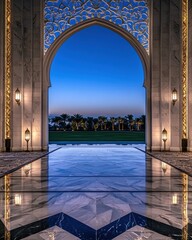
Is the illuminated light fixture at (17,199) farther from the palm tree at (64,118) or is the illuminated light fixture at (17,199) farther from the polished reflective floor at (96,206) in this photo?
the palm tree at (64,118)

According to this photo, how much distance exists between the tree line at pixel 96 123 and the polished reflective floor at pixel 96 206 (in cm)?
2255

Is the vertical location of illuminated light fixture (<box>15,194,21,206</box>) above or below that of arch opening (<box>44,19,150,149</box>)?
below

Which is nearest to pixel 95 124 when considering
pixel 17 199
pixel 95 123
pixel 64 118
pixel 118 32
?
pixel 95 123

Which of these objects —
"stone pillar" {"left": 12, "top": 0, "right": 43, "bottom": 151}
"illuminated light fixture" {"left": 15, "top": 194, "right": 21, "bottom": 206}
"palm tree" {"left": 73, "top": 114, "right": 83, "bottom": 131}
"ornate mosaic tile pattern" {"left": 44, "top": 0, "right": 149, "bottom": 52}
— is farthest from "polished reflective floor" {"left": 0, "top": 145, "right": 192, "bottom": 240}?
"palm tree" {"left": 73, "top": 114, "right": 83, "bottom": 131}

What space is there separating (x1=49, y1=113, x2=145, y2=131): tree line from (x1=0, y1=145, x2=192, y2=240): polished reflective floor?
888 inches

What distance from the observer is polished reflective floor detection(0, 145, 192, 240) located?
2.10 metres

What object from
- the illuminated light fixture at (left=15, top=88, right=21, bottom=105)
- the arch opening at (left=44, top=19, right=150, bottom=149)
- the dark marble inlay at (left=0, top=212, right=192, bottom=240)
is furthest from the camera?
the arch opening at (left=44, top=19, right=150, bottom=149)

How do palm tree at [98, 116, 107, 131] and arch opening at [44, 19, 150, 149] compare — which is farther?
palm tree at [98, 116, 107, 131]

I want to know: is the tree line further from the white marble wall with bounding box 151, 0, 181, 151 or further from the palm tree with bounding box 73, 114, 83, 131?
the white marble wall with bounding box 151, 0, 181, 151

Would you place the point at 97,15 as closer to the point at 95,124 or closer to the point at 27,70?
the point at 27,70

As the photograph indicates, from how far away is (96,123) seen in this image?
91.1 ft

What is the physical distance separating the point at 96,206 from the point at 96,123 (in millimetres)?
24991

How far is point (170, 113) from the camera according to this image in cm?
920

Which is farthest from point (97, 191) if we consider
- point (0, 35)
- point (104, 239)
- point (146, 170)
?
point (0, 35)
